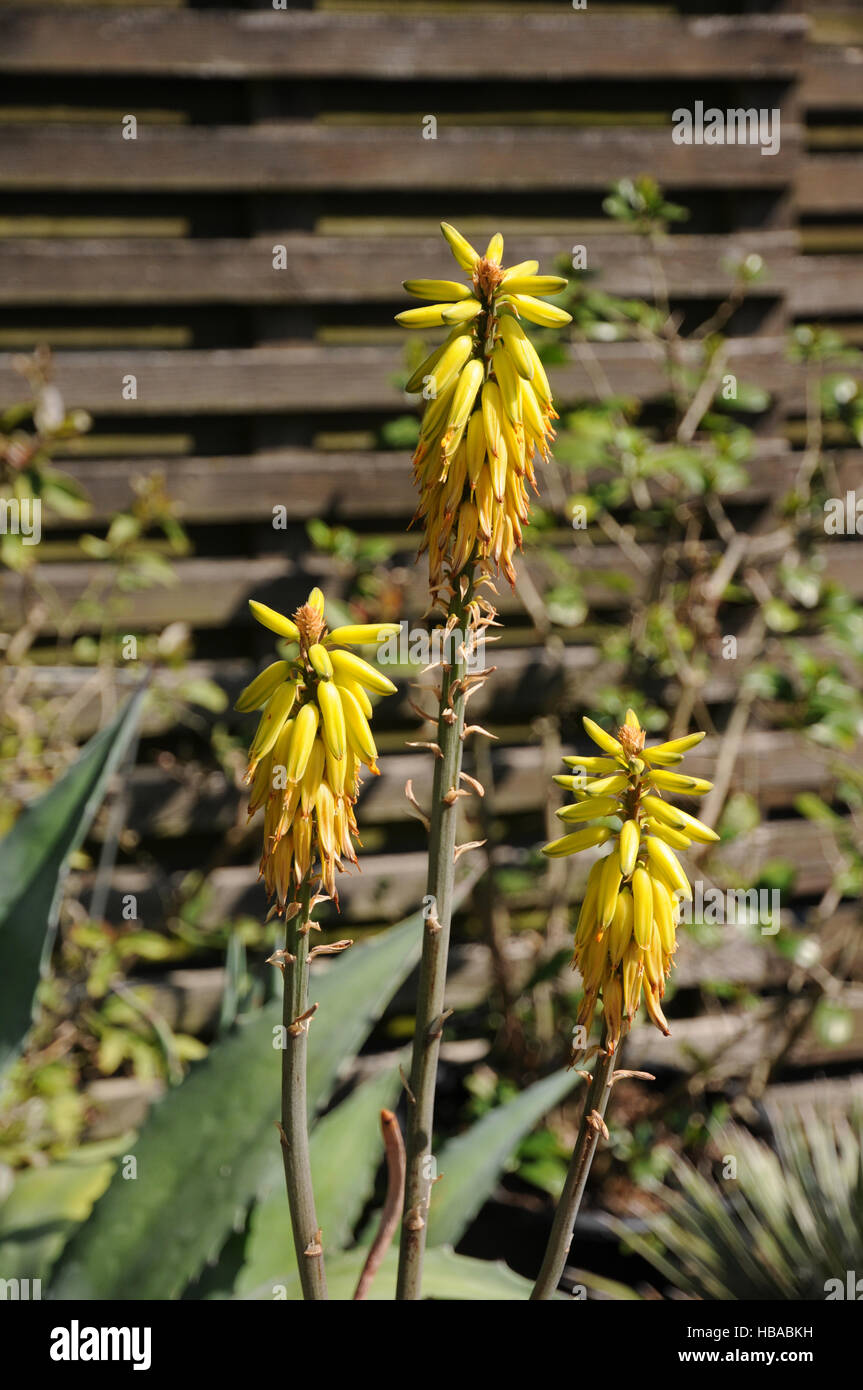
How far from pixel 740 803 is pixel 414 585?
2.62ft

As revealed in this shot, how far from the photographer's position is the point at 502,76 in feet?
7.13

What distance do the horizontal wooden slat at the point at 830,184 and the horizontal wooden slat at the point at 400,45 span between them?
0.84ft

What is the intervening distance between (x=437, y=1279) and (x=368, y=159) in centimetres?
200

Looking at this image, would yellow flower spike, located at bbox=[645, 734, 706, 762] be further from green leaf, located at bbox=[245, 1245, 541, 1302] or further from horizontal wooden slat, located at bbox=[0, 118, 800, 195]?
horizontal wooden slat, located at bbox=[0, 118, 800, 195]

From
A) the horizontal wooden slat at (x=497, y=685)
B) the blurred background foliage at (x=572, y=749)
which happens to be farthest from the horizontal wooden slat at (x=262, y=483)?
the horizontal wooden slat at (x=497, y=685)

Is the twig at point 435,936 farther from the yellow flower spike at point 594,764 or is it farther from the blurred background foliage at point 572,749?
the blurred background foliage at point 572,749

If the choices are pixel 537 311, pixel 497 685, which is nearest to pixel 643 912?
pixel 537 311

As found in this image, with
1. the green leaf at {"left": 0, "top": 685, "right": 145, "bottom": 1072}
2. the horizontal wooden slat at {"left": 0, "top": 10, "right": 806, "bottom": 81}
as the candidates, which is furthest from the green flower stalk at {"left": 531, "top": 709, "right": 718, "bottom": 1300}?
the horizontal wooden slat at {"left": 0, "top": 10, "right": 806, "bottom": 81}

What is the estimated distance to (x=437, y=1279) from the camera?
2.84 feet

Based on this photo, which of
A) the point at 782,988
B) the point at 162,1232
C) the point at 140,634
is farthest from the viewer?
the point at 782,988

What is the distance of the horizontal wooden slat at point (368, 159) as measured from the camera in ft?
6.85

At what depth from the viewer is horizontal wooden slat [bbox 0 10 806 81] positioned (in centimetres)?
203
